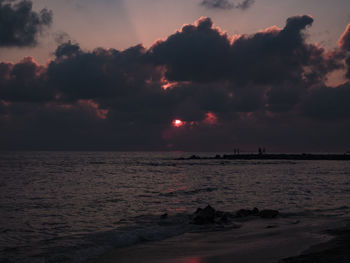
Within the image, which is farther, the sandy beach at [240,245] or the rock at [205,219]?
the rock at [205,219]

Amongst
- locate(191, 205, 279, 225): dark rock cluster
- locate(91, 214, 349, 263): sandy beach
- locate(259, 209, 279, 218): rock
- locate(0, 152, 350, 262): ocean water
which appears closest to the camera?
locate(91, 214, 349, 263): sandy beach

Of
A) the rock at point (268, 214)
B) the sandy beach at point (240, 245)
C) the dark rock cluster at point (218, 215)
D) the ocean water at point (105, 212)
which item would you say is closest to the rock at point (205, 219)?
the dark rock cluster at point (218, 215)

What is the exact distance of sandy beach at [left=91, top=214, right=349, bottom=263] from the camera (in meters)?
11.1

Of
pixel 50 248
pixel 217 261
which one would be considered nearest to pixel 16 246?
pixel 50 248

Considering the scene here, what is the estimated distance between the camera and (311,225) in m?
16.9

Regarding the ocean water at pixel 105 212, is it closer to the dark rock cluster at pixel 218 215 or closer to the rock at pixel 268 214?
the dark rock cluster at pixel 218 215

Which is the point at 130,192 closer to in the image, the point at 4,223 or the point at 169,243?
the point at 4,223

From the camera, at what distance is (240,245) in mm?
12992

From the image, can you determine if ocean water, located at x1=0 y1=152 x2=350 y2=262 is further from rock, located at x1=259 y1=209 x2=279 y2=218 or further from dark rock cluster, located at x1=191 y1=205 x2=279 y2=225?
rock, located at x1=259 y1=209 x2=279 y2=218

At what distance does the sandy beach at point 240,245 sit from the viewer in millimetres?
11133

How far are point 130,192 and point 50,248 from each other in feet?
62.1

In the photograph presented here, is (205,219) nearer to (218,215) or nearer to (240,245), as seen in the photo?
(218,215)

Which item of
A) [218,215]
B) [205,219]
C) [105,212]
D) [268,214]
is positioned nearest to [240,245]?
[205,219]

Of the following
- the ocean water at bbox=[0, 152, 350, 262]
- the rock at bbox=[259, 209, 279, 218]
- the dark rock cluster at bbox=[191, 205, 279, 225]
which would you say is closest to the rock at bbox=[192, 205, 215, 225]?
the dark rock cluster at bbox=[191, 205, 279, 225]
